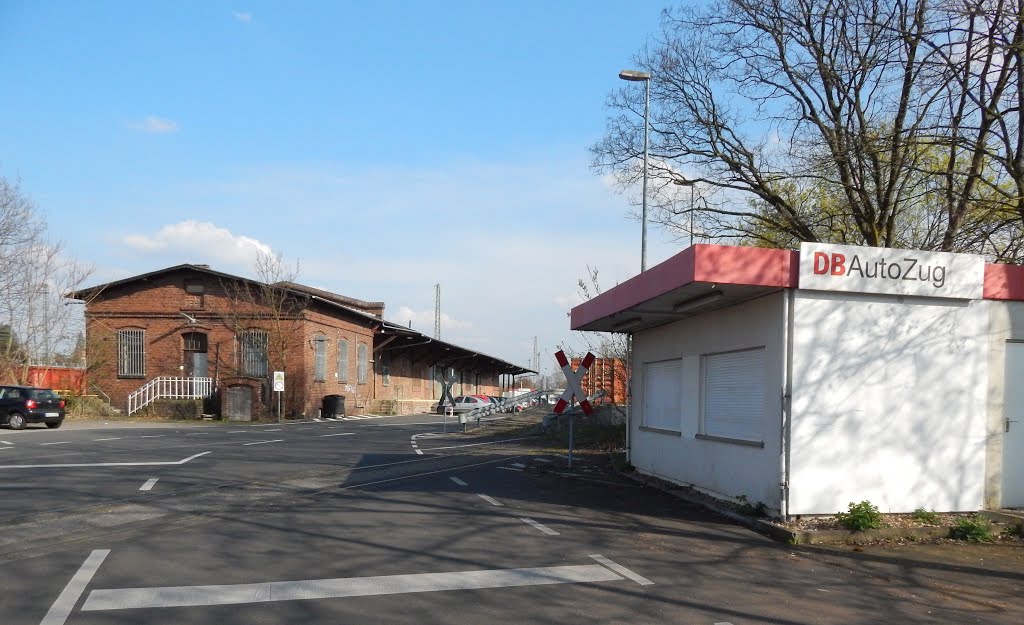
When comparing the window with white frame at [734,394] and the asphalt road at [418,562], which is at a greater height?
the window with white frame at [734,394]

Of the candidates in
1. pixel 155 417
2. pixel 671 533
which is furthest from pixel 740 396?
pixel 155 417

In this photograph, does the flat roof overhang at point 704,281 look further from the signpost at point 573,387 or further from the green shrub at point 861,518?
the signpost at point 573,387

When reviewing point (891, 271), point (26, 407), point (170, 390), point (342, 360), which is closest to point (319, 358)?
point (342, 360)

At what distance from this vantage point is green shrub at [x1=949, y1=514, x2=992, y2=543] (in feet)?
29.7

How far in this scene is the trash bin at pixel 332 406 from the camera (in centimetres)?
4069

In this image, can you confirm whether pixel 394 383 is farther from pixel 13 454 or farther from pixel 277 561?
pixel 277 561

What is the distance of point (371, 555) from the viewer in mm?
7957

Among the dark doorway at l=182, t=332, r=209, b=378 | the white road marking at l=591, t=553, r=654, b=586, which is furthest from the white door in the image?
the dark doorway at l=182, t=332, r=209, b=378

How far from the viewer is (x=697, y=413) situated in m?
12.4

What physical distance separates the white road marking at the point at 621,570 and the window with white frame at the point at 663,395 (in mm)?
5433

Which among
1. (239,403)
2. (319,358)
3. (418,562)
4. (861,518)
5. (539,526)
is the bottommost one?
(239,403)

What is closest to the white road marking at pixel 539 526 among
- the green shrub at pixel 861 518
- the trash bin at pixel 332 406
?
the green shrub at pixel 861 518

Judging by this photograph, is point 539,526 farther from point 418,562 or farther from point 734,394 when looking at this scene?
point 734,394

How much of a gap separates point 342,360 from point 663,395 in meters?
32.5
